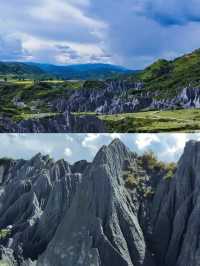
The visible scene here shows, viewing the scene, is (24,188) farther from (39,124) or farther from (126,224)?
(39,124)

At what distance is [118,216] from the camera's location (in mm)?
24547

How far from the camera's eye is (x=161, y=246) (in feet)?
80.2

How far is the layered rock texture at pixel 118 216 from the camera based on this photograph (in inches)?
929

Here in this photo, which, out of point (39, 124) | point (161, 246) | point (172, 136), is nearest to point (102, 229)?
point (161, 246)

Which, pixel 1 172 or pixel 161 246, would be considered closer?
pixel 161 246

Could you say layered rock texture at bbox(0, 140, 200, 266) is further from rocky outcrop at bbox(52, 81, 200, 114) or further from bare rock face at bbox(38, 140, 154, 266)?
rocky outcrop at bbox(52, 81, 200, 114)

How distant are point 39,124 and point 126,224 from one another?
54739 mm

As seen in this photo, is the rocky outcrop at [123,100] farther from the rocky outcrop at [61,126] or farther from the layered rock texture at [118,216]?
the layered rock texture at [118,216]

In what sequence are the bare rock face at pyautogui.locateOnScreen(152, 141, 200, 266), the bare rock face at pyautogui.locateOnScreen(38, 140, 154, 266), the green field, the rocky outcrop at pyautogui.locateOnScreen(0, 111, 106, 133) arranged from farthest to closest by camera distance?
the green field
the rocky outcrop at pyautogui.locateOnScreen(0, 111, 106, 133)
the bare rock face at pyautogui.locateOnScreen(38, 140, 154, 266)
the bare rock face at pyautogui.locateOnScreen(152, 141, 200, 266)

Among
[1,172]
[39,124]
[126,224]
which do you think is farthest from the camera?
[39,124]

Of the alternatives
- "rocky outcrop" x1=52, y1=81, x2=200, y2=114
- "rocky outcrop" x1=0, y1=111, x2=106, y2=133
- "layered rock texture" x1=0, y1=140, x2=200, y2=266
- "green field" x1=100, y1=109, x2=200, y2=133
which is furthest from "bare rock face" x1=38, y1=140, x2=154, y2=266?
"rocky outcrop" x1=52, y1=81, x2=200, y2=114

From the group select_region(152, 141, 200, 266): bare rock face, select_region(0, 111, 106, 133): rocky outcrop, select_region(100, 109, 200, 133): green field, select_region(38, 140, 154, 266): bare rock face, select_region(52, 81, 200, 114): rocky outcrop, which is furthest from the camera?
select_region(52, 81, 200, 114): rocky outcrop

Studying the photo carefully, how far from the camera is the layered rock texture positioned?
2359 cm

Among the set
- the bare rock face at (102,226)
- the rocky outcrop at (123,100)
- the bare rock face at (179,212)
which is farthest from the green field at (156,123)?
the bare rock face at (102,226)
